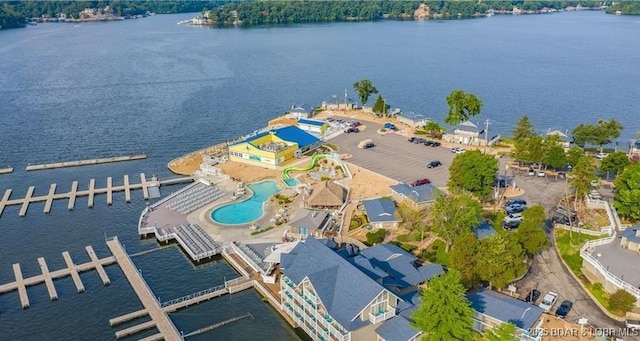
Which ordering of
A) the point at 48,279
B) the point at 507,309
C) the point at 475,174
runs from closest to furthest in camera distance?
the point at 507,309
the point at 48,279
the point at 475,174

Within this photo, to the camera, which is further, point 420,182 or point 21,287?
point 420,182

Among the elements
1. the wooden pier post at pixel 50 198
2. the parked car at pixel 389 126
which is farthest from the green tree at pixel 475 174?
the wooden pier post at pixel 50 198

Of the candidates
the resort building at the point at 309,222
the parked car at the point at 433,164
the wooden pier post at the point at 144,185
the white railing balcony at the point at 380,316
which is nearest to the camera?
the white railing balcony at the point at 380,316

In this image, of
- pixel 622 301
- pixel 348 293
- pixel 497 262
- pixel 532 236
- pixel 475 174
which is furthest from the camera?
pixel 475 174

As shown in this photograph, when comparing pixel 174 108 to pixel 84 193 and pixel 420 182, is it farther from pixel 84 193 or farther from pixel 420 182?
pixel 420 182

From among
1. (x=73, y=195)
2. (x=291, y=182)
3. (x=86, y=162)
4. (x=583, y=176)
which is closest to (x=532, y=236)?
(x=583, y=176)

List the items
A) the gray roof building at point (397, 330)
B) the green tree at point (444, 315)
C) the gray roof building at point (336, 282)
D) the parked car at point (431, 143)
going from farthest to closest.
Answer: the parked car at point (431, 143), the gray roof building at point (336, 282), the gray roof building at point (397, 330), the green tree at point (444, 315)

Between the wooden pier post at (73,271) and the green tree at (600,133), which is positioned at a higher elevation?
the green tree at (600,133)

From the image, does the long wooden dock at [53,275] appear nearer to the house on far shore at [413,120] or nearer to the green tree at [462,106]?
the house on far shore at [413,120]
